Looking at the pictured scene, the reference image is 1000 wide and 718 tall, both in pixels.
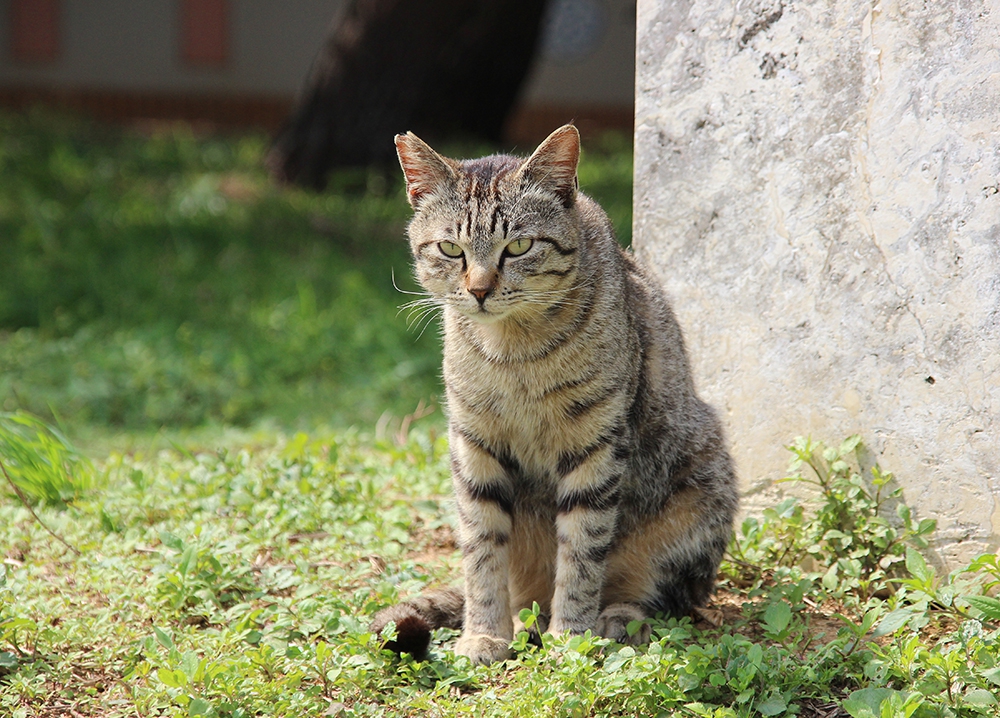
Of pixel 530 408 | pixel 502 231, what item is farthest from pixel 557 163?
pixel 530 408

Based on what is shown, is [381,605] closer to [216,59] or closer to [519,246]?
[519,246]

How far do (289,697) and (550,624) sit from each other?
865 millimetres

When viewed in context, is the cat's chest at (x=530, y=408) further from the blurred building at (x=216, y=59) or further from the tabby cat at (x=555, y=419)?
the blurred building at (x=216, y=59)

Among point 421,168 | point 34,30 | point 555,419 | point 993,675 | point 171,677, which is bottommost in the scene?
point 171,677

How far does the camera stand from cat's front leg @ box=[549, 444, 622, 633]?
300cm

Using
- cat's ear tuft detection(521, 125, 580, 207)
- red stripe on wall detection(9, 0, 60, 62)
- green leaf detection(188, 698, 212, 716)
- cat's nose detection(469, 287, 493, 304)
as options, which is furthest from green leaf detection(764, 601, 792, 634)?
red stripe on wall detection(9, 0, 60, 62)

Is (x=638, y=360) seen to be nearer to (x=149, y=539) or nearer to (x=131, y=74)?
(x=149, y=539)

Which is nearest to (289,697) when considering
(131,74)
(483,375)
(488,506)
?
→ (488,506)

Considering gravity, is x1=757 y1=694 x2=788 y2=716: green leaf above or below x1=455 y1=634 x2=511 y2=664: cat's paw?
above

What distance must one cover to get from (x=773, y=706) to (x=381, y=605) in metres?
1.20

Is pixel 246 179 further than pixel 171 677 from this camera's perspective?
Yes

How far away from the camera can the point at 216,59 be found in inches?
549

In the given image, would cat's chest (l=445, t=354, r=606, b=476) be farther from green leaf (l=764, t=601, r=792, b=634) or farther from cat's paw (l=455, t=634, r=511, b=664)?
green leaf (l=764, t=601, r=792, b=634)

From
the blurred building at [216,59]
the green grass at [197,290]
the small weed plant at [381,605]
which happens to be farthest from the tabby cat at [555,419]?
the blurred building at [216,59]
